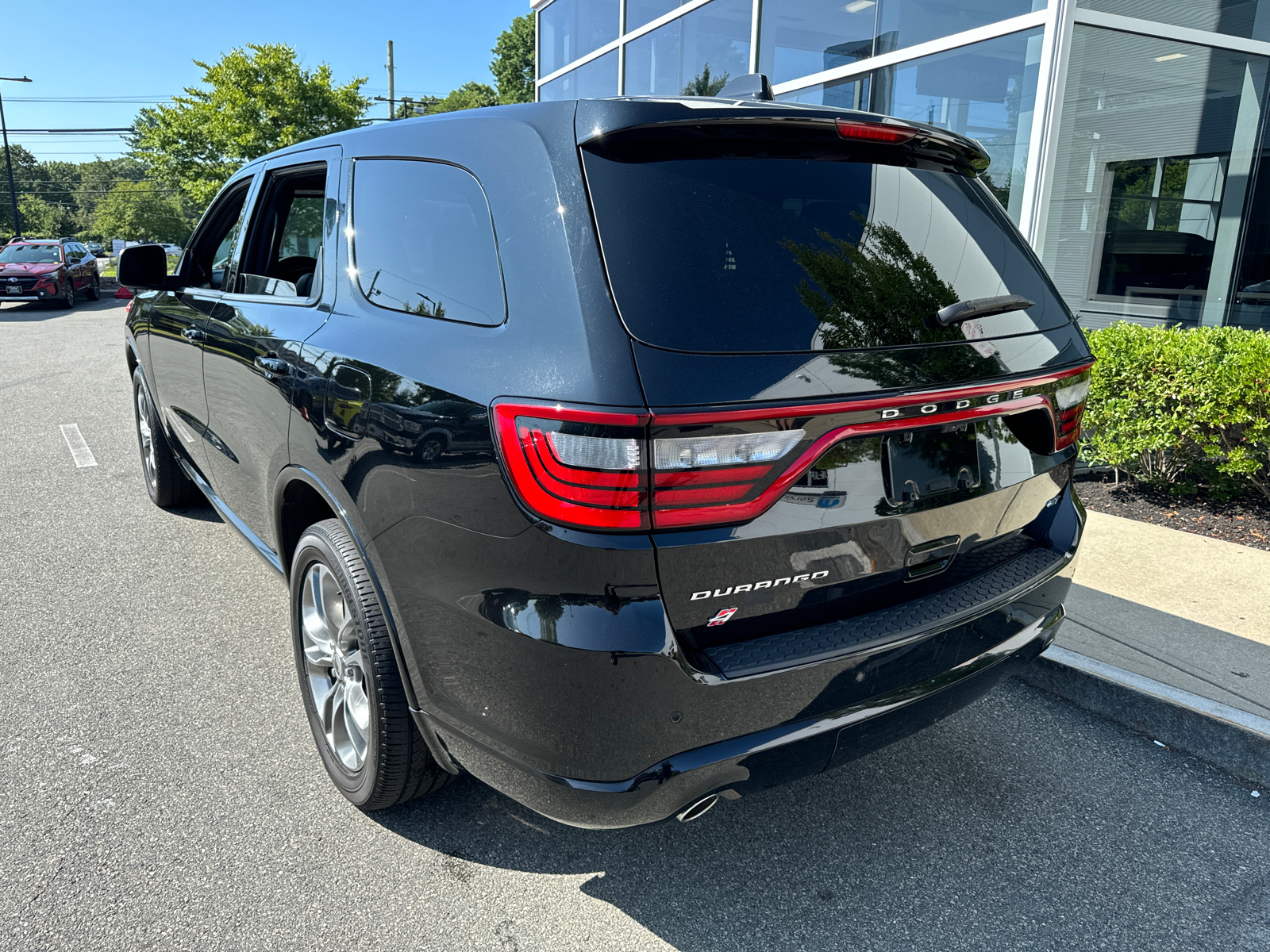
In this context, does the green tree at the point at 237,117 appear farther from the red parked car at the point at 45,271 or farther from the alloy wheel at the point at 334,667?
the alloy wheel at the point at 334,667

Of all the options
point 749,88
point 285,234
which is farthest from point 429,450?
point 285,234

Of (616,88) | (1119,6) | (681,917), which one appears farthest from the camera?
(616,88)

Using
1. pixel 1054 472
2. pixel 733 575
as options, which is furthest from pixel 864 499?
pixel 1054 472

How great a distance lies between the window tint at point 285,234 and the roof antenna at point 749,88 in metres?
1.34

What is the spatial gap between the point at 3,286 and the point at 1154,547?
24.5m

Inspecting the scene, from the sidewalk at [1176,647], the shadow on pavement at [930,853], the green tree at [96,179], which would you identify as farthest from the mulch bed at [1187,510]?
the green tree at [96,179]

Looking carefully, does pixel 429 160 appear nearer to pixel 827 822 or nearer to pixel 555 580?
pixel 555 580

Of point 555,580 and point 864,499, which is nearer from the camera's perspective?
point 555,580

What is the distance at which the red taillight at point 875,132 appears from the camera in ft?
6.89

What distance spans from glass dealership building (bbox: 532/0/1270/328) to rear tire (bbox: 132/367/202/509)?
5.58 metres

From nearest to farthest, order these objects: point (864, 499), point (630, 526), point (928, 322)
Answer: point (630, 526), point (864, 499), point (928, 322)

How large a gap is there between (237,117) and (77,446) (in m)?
23.6

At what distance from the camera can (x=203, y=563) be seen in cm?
454

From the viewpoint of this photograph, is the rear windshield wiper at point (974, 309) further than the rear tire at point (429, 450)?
Yes
